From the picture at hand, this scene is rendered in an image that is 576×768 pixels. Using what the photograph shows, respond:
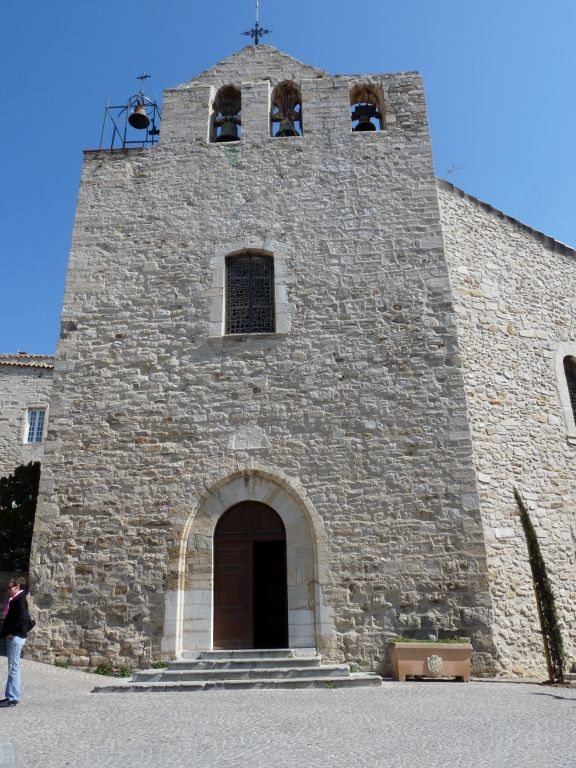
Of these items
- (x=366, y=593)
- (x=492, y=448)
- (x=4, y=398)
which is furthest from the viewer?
(x=4, y=398)

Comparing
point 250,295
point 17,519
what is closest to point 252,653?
point 250,295

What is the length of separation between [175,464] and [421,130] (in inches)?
280

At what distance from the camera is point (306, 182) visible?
34.8 feet

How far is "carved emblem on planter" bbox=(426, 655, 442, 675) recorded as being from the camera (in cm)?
739

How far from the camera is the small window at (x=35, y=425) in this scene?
1853 centimetres

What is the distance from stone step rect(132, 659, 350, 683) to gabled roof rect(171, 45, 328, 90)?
391 inches

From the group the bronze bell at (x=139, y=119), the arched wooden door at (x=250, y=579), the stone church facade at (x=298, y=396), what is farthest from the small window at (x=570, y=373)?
the bronze bell at (x=139, y=119)

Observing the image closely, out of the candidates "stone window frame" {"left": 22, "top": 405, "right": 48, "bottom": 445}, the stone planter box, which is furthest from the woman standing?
"stone window frame" {"left": 22, "top": 405, "right": 48, "bottom": 445}

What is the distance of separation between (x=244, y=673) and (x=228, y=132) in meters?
9.00

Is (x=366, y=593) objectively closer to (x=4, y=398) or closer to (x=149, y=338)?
(x=149, y=338)

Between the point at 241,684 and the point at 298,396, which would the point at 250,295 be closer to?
the point at 298,396

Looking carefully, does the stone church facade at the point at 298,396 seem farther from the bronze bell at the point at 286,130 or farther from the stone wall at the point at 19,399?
the stone wall at the point at 19,399

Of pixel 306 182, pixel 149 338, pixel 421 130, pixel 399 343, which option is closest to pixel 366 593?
pixel 399 343

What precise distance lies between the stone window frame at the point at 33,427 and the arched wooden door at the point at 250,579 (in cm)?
1162
